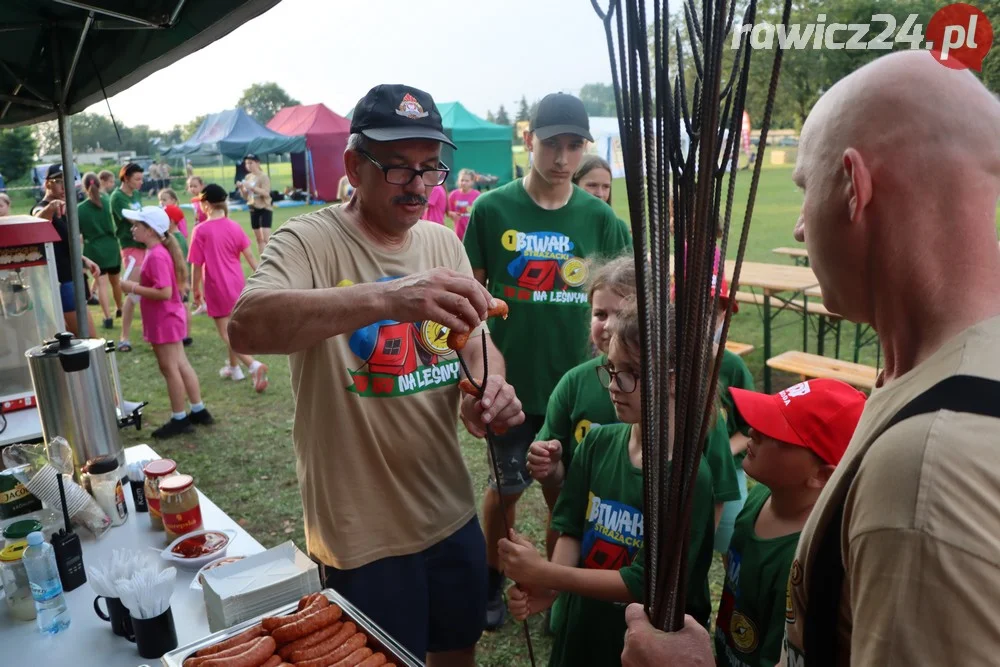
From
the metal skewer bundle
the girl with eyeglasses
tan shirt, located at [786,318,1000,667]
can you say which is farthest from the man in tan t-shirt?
tan shirt, located at [786,318,1000,667]

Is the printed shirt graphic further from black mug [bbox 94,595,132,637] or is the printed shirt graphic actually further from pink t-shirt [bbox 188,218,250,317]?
pink t-shirt [bbox 188,218,250,317]

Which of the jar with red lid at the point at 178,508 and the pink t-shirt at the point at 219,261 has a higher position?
the pink t-shirt at the point at 219,261

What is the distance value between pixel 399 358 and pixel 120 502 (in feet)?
4.48

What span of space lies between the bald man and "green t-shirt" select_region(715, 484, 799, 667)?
768mm

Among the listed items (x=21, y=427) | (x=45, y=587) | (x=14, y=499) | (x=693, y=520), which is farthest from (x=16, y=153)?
(x=693, y=520)

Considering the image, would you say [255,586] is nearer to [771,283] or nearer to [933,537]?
[933,537]

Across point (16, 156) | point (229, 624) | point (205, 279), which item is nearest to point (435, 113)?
point (229, 624)

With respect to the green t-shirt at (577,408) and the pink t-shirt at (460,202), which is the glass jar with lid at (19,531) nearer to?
the green t-shirt at (577,408)

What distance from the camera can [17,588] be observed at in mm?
2000

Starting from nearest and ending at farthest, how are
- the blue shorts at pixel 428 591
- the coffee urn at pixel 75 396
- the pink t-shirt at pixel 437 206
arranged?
the blue shorts at pixel 428 591
the coffee urn at pixel 75 396
the pink t-shirt at pixel 437 206

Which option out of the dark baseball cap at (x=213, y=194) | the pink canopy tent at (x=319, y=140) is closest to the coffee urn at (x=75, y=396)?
the dark baseball cap at (x=213, y=194)

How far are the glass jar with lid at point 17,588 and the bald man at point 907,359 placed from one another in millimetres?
1899

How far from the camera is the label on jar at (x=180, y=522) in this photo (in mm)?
2434

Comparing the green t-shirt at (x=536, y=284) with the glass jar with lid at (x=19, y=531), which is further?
the green t-shirt at (x=536, y=284)
